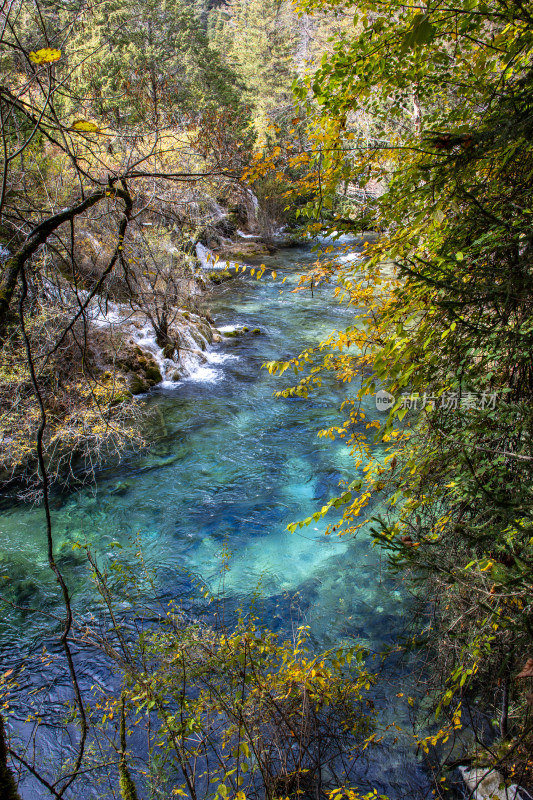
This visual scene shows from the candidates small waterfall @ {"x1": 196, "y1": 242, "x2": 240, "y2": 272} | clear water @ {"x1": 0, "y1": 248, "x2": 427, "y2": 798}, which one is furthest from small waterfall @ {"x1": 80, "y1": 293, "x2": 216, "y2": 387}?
small waterfall @ {"x1": 196, "y1": 242, "x2": 240, "y2": 272}

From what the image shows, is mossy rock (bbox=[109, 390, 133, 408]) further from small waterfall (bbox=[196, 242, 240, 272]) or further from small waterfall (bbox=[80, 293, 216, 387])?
small waterfall (bbox=[196, 242, 240, 272])

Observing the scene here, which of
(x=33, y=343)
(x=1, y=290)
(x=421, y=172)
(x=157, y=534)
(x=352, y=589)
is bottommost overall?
(x=352, y=589)

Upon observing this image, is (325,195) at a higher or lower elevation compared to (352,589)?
higher

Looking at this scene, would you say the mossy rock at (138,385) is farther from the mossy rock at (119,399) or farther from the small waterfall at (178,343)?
the mossy rock at (119,399)

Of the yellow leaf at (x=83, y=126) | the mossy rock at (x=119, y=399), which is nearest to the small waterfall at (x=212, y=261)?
the yellow leaf at (x=83, y=126)

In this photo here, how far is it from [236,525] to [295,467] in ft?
5.79

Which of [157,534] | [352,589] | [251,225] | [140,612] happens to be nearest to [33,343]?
[157,534]

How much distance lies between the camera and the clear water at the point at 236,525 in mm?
5480

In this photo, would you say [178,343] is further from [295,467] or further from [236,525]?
[236,525]

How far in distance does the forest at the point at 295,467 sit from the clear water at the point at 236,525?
4cm

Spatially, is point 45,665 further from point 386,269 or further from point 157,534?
point 386,269

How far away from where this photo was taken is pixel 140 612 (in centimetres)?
557

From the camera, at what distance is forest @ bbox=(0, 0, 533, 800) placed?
8.09ft

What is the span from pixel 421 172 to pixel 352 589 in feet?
16.1
